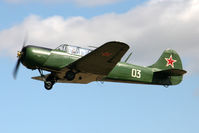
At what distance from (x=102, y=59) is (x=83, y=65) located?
37.1 inches

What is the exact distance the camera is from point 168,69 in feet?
67.5

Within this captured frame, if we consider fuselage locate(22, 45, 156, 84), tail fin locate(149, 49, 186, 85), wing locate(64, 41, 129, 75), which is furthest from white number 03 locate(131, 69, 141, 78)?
wing locate(64, 41, 129, 75)

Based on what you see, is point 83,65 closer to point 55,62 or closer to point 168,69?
point 55,62

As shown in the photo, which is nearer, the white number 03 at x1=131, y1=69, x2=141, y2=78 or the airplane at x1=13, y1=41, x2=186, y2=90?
the airplane at x1=13, y1=41, x2=186, y2=90

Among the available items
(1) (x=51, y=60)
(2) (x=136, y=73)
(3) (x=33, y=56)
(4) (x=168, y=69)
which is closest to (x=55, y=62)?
(1) (x=51, y=60)

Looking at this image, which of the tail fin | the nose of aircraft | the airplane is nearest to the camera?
the airplane

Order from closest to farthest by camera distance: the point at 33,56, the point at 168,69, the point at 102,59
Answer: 1. the point at 102,59
2. the point at 33,56
3. the point at 168,69

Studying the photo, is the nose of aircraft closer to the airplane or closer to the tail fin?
the airplane

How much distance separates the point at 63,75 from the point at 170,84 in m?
5.91

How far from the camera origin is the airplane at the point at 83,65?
17188 mm

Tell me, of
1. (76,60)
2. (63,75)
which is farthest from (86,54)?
(63,75)

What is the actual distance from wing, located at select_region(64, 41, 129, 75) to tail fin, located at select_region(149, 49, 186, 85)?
3.73 m

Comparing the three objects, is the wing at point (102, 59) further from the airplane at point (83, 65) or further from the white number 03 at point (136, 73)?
the white number 03 at point (136, 73)

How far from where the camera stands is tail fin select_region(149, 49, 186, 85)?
2070cm
